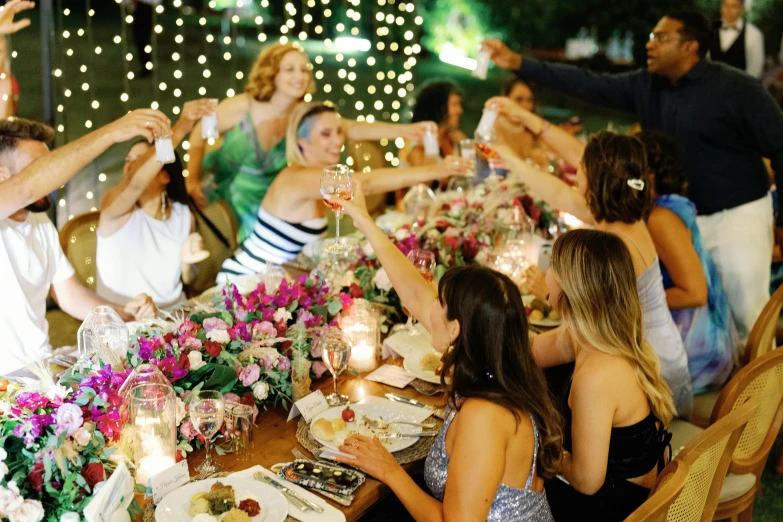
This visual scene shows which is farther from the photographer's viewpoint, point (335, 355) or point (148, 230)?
point (148, 230)

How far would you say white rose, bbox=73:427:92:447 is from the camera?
1604mm

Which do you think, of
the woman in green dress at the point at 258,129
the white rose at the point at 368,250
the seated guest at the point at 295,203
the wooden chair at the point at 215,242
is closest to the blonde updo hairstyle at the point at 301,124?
the seated guest at the point at 295,203

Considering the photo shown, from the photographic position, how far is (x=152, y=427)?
5.91ft

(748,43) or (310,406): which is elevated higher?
(748,43)

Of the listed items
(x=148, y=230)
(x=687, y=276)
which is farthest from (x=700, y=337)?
(x=148, y=230)

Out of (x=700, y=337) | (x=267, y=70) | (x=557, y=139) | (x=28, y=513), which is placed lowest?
(x=700, y=337)

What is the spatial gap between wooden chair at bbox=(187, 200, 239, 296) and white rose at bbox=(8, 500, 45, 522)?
2.36m

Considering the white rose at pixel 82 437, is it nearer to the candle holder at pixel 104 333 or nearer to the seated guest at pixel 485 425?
the candle holder at pixel 104 333

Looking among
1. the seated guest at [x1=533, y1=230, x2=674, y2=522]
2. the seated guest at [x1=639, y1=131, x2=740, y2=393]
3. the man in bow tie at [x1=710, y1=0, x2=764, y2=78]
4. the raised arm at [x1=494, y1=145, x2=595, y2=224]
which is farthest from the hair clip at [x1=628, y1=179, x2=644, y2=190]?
the man in bow tie at [x1=710, y1=0, x2=764, y2=78]

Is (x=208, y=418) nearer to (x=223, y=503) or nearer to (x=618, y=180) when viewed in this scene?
(x=223, y=503)

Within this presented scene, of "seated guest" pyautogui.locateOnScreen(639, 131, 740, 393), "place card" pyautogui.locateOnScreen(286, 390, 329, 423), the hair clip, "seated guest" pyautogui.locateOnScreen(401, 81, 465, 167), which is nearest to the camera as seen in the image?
"place card" pyautogui.locateOnScreen(286, 390, 329, 423)

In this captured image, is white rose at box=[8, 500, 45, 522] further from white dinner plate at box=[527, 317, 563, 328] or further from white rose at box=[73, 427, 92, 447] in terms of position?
white dinner plate at box=[527, 317, 563, 328]

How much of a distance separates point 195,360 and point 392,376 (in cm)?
66

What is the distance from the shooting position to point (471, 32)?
12281mm
